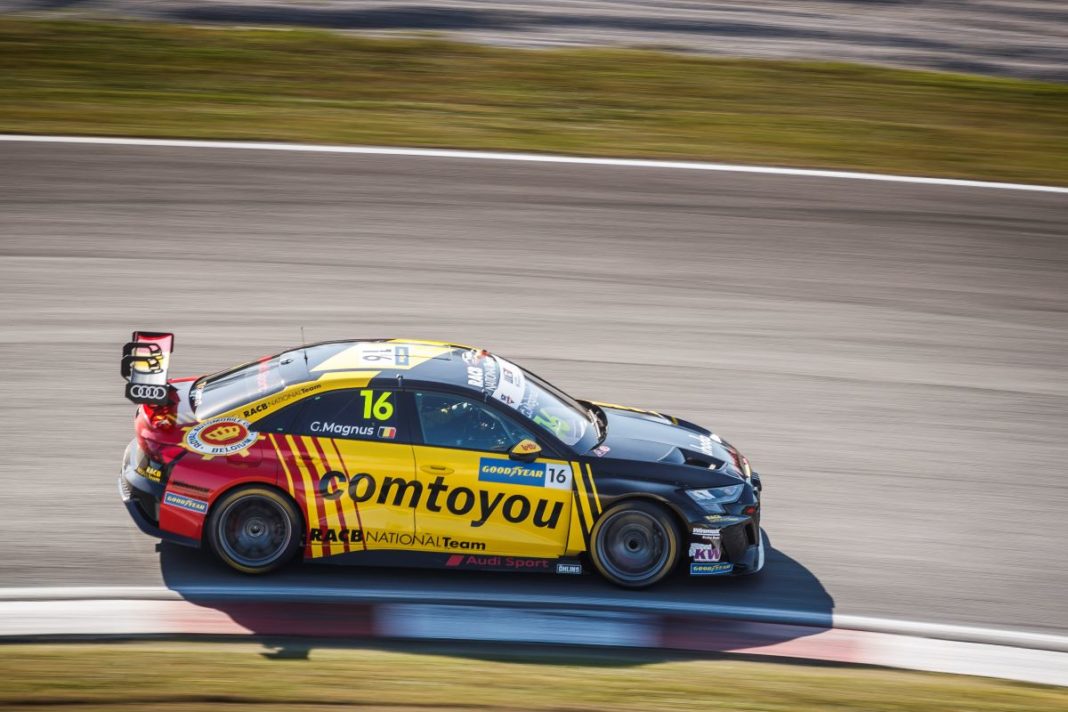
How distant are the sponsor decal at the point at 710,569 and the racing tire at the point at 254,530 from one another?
8.26 ft

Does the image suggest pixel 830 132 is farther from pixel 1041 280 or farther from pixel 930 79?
pixel 1041 280

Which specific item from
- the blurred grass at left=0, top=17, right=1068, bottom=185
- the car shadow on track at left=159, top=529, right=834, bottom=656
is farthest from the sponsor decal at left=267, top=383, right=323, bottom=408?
the blurred grass at left=0, top=17, right=1068, bottom=185

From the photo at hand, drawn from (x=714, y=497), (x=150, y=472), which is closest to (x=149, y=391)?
(x=150, y=472)

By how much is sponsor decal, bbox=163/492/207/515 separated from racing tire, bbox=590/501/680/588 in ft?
8.02

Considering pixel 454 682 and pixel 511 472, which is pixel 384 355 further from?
pixel 454 682

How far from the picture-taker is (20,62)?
59.4 ft

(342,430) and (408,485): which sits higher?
(342,430)

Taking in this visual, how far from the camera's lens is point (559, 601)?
25.5 ft

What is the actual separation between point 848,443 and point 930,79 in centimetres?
1061

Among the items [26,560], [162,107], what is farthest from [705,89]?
A: [26,560]

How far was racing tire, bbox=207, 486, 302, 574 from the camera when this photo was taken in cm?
770

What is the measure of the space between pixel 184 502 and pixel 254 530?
0.47 meters

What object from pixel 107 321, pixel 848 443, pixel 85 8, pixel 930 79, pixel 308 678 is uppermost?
pixel 85 8

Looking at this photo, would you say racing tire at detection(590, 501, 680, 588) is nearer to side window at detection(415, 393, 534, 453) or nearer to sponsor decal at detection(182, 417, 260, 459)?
side window at detection(415, 393, 534, 453)
